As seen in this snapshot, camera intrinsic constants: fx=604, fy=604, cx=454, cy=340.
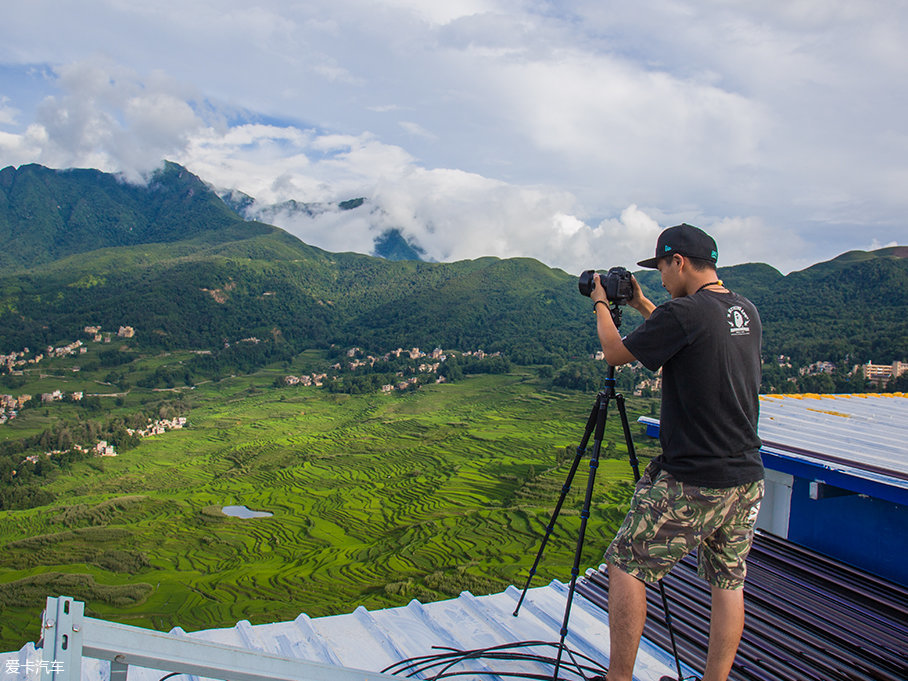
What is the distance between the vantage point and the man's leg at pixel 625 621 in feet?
6.64

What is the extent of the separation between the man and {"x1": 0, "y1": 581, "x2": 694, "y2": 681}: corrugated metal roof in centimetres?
65

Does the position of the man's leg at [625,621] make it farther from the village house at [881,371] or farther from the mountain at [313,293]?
the mountain at [313,293]

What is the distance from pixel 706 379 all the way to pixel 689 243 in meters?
0.52

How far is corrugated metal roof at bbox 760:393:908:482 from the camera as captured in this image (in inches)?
151

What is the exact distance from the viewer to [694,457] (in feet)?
6.72

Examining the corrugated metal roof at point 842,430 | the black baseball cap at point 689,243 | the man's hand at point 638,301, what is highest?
the black baseball cap at point 689,243

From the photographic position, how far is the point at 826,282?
159 ft

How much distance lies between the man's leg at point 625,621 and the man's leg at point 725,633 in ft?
1.04

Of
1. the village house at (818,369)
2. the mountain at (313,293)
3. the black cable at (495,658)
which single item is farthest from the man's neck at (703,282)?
the mountain at (313,293)

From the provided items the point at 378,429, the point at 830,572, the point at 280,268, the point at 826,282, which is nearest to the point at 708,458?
the point at 830,572

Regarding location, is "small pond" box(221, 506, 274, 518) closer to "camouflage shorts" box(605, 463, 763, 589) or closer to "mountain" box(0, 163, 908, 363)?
"camouflage shorts" box(605, 463, 763, 589)

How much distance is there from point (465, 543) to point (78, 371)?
43.0 metres

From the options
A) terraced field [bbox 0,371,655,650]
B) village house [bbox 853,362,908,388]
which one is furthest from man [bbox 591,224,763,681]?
village house [bbox 853,362,908,388]

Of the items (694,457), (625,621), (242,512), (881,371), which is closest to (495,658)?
(625,621)
